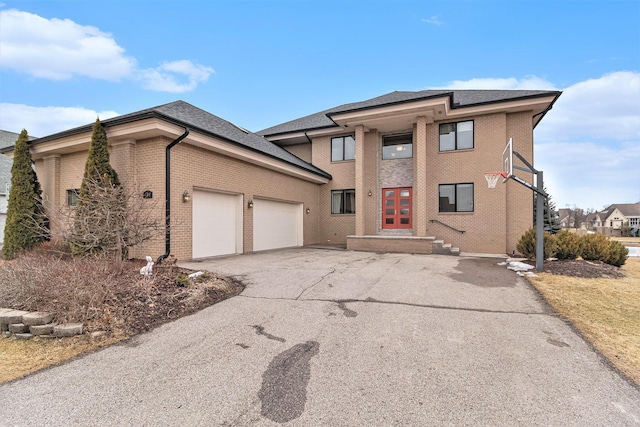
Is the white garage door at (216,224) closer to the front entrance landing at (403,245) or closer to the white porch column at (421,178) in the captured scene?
the front entrance landing at (403,245)

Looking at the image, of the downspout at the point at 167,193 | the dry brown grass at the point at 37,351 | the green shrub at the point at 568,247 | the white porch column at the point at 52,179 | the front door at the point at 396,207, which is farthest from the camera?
the front door at the point at 396,207

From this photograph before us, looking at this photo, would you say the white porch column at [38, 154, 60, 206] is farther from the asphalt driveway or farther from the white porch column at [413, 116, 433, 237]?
the white porch column at [413, 116, 433, 237]

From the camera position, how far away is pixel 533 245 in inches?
387

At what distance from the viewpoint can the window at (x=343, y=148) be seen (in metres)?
16.6

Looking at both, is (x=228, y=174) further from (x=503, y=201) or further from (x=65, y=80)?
(x=503, y=201)

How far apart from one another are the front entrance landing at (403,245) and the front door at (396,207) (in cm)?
220

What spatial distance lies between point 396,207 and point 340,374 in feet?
42.9

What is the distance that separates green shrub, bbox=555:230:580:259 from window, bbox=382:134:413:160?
7497 mm

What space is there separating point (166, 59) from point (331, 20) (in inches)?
331

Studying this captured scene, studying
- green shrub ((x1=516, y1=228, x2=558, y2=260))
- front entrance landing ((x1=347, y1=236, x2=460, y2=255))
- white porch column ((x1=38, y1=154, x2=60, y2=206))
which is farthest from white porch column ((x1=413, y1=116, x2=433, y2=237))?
white porch column ((x1=38, y1=154, x2=60, y2=206))

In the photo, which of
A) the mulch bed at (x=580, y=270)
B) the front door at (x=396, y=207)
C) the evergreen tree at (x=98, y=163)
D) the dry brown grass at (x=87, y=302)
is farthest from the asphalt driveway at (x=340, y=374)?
the front door at (x=396, y=207)

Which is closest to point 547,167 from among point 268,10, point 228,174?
point 268,10

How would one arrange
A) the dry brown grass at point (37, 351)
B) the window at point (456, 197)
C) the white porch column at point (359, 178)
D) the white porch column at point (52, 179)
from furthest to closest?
the white porch column at point (359, 178) → the window at point (456, 197) → the white porch column at point (52, 179) → the dry brown grass at point (37, 351)

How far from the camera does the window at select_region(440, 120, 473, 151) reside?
13.9m
